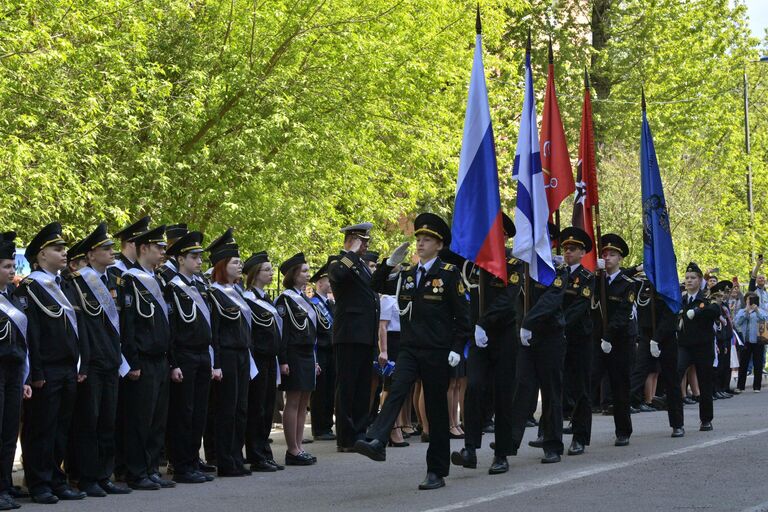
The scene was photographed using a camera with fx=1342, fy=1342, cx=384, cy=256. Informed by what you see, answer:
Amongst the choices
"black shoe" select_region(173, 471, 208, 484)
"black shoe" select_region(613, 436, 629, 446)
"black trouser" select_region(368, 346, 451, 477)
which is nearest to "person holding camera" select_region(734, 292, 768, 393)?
"black shoe" select_region(613, 436, 629, 446)

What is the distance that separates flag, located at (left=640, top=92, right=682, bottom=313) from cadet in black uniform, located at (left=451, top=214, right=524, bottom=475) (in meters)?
3.92

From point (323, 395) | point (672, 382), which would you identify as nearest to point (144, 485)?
point (323, 395)

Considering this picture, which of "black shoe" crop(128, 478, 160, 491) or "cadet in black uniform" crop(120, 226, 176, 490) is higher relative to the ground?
"cadet in black uniform" crop(120, 226, 176, 490)

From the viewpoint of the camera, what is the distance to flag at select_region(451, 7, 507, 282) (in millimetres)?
11789

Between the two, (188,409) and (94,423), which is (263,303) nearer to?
(188,409)

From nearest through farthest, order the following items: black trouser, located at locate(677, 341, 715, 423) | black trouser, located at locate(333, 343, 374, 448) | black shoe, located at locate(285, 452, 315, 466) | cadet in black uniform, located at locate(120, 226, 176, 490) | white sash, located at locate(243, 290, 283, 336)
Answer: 1. cadet in black uniform, located at locate(120, 226, 176, 490)
2. white sash, located at locate(243, 290, 283, 336)
3. black shoe, located at locate(285, 452, 315, 466)
4. black trouser, located at locate(333, 343, 374, 448)
5. black trouser, located at locate(677, 341, 715, 423)

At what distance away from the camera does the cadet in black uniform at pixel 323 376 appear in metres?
15.6

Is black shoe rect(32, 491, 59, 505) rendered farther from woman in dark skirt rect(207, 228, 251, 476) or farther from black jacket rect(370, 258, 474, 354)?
black jacket rect(370, 258, 474, 354)

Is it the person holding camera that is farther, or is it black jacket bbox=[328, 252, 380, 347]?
the person holding camera

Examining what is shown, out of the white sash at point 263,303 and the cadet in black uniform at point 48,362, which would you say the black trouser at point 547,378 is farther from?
the cadet in black uniform at point 48,362

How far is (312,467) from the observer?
12.3m

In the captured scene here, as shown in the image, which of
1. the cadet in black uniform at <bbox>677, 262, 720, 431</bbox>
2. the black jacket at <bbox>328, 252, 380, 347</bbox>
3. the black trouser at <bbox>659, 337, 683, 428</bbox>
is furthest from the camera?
the cadet in black uniform at <bbox>677, 262, 720, 431</bbox>

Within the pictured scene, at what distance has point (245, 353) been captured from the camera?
11.8 m

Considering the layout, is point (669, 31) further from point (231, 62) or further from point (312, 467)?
point (312, 467)
